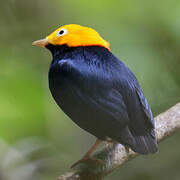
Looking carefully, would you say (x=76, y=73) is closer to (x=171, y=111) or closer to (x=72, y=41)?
(x=72, y=41)

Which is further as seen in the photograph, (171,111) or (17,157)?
(17,157)

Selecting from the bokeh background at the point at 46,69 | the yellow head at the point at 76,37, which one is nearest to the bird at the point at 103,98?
the yellow head at the point at 76,37

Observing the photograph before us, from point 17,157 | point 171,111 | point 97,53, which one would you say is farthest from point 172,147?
point 97,53

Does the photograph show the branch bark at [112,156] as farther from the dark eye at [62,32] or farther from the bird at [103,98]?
the dark eye at [62,32]

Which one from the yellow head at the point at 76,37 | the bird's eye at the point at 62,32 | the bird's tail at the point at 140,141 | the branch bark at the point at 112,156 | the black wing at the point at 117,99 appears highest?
the bird's eye at the point at 62,32

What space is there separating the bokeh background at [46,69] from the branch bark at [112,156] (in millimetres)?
653

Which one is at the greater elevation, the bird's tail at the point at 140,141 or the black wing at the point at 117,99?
the black wing at the point at 117,99

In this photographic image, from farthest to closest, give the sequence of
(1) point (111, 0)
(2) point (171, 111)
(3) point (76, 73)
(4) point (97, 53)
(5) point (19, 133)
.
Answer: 1. (5) point (19, 133)
2. (1) point (111, 0)
3. (2) point (171, 111)
4. (4) point (97, 53)
5. (3) point (76, 73)

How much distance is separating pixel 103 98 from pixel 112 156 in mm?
848

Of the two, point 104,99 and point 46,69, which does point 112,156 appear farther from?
point 46,69

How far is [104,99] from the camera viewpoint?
12.1ft

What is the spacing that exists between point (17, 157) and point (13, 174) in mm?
306

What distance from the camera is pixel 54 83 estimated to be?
3941 mm

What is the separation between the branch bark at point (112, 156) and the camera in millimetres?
3808
